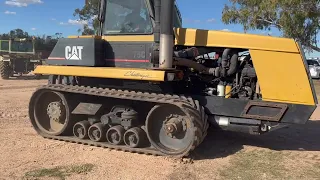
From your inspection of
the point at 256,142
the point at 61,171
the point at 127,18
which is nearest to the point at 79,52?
the point at 127,18

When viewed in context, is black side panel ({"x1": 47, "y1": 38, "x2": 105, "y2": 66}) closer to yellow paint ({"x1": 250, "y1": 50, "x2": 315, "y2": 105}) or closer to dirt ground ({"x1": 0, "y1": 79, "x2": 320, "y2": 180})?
dirt ground ({"x1": 0, "y1": 79, "x2": 320, "y2": 180})

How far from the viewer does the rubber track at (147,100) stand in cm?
643

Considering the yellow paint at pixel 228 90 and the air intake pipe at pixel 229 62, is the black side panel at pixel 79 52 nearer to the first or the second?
the air intake pipe at pixel 229 62

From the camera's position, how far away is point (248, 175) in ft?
19.5

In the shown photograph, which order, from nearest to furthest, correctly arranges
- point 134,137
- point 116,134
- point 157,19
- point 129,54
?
1. point 157,19
2. point 134,137
3. point 116,134
4. point 129,54

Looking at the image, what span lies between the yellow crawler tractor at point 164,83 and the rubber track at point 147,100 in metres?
0.02

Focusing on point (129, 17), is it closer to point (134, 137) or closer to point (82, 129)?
point (134, 137)

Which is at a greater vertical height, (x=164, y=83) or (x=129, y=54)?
(x=129, y=54)

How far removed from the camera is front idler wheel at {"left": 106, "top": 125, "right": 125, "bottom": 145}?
23.7 feet

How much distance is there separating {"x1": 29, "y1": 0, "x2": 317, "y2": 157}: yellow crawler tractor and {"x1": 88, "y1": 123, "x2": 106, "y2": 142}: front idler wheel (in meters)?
0.02

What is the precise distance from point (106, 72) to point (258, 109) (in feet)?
9.01

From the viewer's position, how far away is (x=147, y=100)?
6.77 meters

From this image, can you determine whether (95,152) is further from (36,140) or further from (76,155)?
(36,140)

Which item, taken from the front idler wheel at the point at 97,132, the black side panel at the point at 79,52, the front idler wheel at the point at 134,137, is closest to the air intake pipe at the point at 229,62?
the front idler wheel at the point at 134,137
